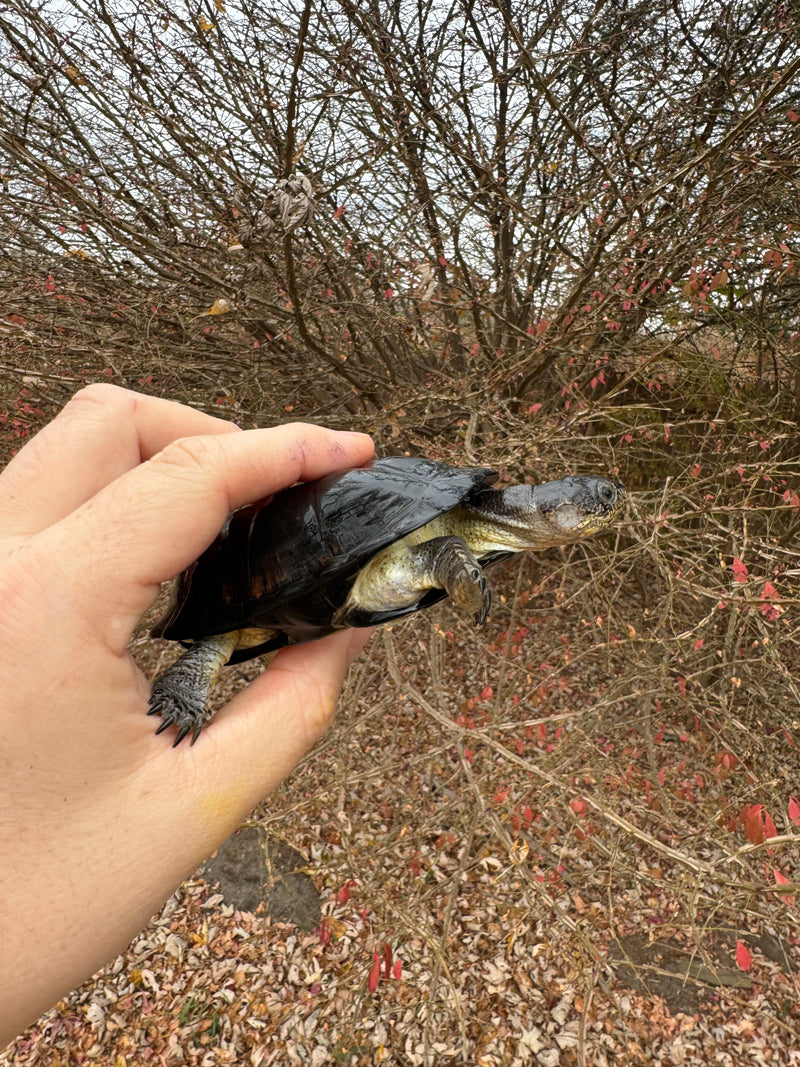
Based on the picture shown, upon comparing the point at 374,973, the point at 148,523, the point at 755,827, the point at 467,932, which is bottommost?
the point at 467,932

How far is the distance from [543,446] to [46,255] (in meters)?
3.30

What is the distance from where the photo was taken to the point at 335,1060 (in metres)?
3.08

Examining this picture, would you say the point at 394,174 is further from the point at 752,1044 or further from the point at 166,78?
the point at 752,1044

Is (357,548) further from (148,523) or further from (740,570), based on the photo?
(740,570)

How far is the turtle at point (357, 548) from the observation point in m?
1.65

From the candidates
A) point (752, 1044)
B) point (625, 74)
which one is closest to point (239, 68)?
point (625, 74)

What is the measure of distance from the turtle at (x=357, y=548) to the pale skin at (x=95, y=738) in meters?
0.22

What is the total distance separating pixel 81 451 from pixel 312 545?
65 cm

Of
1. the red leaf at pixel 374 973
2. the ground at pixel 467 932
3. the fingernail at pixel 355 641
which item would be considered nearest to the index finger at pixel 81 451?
the fingernail at pixel 355 641

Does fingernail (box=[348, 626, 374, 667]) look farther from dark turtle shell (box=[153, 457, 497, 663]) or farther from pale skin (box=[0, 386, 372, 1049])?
pale skin (box=[0, 386, 372, 1049])

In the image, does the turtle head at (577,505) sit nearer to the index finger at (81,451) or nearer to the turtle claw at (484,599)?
the turtle claw at (484,599)

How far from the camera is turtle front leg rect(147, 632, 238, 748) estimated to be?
140 cm

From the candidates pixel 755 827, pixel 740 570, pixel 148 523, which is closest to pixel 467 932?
pixel 755 827

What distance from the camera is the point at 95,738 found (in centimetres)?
121
